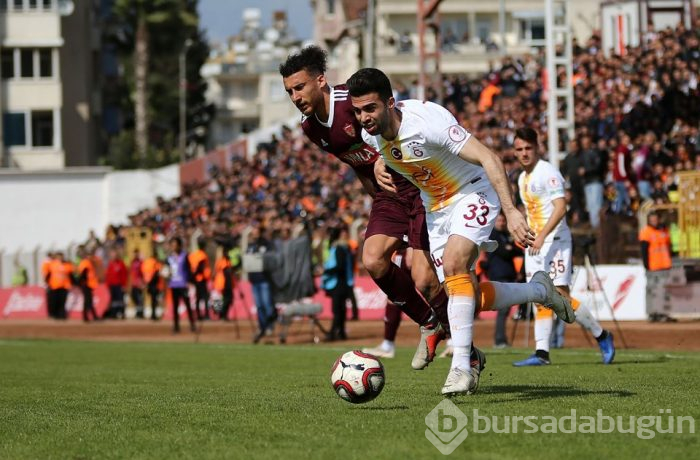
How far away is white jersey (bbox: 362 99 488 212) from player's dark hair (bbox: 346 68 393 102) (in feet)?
0.90

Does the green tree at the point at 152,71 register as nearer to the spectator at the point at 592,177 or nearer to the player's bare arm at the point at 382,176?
the spectator at the point at 592,177

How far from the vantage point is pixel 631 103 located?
94.8 ft

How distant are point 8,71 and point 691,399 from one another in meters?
58.8

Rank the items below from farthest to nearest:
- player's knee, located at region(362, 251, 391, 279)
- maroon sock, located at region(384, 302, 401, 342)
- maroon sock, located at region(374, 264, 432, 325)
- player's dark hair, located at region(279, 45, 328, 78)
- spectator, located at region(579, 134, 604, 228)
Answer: spectator, located at region(579, 134, 604, 228)
maroon sock, located at region(384, 302, 401, 342)
maroon sock, located at region(374, 264, 432, 325)
player's knee, located at region(362, 251, 391, 279)
player's dark hair, located at region(279, 45, 328, 78)

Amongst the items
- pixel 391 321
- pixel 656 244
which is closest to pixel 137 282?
pixel 656 244

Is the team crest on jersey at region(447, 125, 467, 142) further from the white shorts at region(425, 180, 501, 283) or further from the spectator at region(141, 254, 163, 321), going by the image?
the spectator at region(141, 254, 163, 321)

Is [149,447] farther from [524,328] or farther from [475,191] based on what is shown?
[524,328]

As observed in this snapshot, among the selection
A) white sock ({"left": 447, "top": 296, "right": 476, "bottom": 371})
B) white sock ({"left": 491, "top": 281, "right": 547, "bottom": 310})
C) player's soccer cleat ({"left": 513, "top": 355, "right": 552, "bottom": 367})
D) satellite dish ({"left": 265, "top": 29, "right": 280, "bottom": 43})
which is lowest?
player's soccer cleat ({"left": 513, "top": 355, "right": 552, "bottom": 367})

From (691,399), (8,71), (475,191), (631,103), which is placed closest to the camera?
(691,399)

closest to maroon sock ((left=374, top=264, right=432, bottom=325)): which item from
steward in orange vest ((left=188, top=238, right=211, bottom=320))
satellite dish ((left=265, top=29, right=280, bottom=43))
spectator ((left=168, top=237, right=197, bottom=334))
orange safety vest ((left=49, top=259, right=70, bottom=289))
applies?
Result: spectator ((left=168, top=237, right=197, bottom=334))

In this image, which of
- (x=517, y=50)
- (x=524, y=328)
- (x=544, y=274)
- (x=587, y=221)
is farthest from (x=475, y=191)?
(x=517, y=50)

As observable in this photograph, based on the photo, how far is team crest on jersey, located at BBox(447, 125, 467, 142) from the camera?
9.56m

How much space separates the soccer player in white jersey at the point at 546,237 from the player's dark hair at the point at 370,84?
477 cm

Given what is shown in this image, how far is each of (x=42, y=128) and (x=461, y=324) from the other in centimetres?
5784
